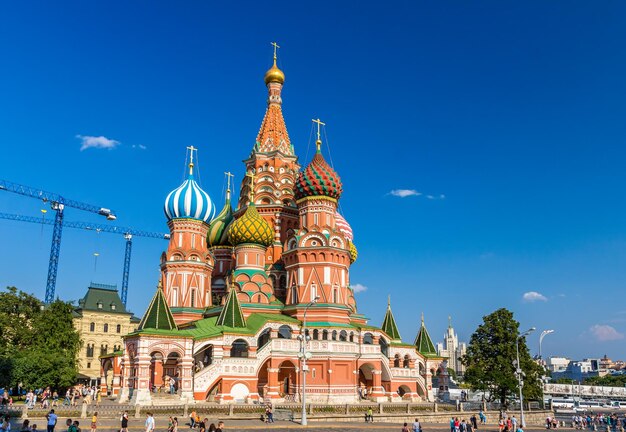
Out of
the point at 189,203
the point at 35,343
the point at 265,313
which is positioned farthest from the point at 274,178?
the point at 35,343

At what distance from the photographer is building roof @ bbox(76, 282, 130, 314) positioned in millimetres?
68438

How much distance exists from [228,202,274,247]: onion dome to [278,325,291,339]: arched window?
766cm

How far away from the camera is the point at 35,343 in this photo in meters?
45.8

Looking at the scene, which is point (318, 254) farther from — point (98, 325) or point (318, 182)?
point (98, 325)

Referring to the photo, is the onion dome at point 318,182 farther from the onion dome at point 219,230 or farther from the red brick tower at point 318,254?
the onion dome at point 219,230

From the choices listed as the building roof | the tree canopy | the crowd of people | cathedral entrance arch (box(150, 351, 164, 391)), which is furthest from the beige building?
the crowd of people

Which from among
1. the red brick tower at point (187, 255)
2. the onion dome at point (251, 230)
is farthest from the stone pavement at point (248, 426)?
the onion dome at point (251, 230)

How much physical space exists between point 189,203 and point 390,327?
66.8 feet

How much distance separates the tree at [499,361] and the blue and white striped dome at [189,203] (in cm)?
2506

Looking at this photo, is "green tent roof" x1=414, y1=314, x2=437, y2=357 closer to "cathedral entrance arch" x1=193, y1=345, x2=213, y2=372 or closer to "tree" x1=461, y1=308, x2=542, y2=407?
"tree" x1=461, y1=308, x2=542, y2=407

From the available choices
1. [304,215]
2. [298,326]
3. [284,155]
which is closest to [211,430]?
[298,326]

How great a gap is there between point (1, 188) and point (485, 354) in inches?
2976

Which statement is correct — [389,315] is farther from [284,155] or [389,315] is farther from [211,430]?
[211,430]

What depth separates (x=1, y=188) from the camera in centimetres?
8769
